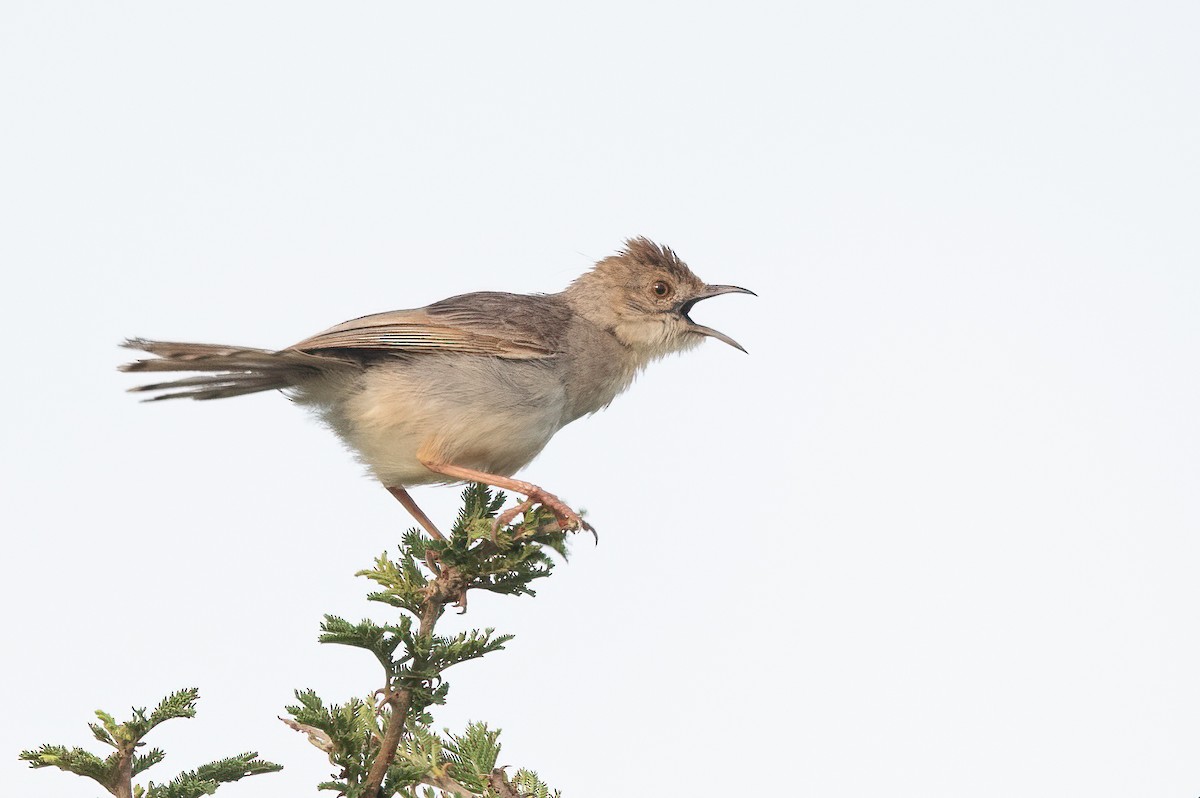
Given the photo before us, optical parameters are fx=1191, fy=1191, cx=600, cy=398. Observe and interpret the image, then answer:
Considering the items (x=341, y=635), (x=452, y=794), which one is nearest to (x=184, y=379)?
(x=341, y=635)

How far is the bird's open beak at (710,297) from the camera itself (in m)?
7.12

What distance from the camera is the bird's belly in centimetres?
581

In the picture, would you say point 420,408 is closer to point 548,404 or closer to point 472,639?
point 548,404

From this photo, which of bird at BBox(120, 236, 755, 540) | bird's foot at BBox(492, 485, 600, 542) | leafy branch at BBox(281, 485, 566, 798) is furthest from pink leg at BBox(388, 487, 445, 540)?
leafy branch at BBox(281, 485, 566, 798)

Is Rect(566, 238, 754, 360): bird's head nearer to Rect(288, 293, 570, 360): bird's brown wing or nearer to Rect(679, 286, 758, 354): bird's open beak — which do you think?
Rect(679, 286, 758, 354): bird's open beak

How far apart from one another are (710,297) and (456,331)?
1.88 metres

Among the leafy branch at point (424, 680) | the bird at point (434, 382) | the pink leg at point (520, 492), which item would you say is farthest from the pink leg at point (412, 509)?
the leafy branch at point (424, 680)

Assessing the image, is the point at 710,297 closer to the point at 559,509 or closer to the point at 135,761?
the point at 559,509

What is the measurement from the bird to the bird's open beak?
0.84 meters

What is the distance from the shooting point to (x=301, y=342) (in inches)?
228

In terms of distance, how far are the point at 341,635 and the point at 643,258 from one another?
4.06 m

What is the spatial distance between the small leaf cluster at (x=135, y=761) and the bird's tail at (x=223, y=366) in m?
2.16

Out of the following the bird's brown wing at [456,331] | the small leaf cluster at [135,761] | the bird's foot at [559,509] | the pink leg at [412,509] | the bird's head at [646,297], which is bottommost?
the small leaf cluster at [135,761]

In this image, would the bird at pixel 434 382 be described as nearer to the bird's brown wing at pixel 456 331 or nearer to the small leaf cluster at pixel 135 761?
the bird's brown wing at pixel 456 331
